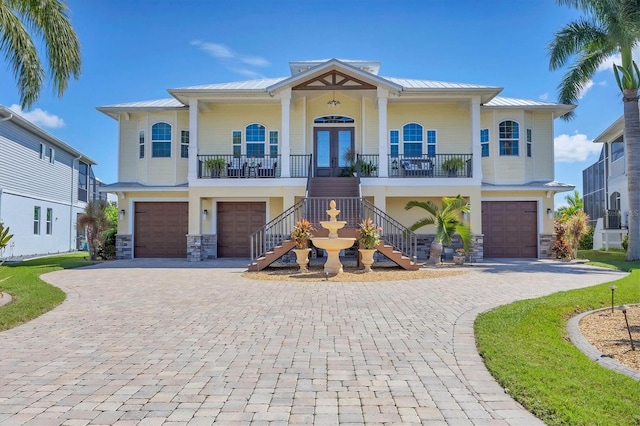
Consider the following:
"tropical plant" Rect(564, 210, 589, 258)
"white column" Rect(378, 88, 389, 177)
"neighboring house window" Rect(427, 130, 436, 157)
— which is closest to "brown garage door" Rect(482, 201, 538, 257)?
"tropical plant" Rect(564, 210, 589, 258)

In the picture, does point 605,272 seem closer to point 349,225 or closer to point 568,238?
point 568,238

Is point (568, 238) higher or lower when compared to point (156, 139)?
lower

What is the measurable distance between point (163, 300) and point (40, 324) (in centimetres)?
236

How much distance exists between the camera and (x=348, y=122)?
2003 cm

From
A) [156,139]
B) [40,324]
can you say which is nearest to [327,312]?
[40,324]

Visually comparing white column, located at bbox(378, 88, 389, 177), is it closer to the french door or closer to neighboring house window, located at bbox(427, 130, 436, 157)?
the french door

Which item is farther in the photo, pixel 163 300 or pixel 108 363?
pixel 163 300

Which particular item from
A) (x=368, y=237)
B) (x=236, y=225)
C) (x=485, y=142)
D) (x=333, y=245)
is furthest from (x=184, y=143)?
(x=485, y=142)

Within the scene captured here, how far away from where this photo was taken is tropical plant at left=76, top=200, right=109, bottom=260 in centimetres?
1901

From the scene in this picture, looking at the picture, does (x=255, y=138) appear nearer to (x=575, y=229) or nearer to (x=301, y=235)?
(x=301, y=235)

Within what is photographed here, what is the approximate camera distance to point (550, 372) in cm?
445

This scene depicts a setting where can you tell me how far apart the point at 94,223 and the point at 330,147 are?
10.7 metres

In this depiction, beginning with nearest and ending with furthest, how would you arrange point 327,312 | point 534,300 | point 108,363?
point 108,363 → point 327,312 → point 534,300

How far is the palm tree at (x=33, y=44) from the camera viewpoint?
11898 mm
